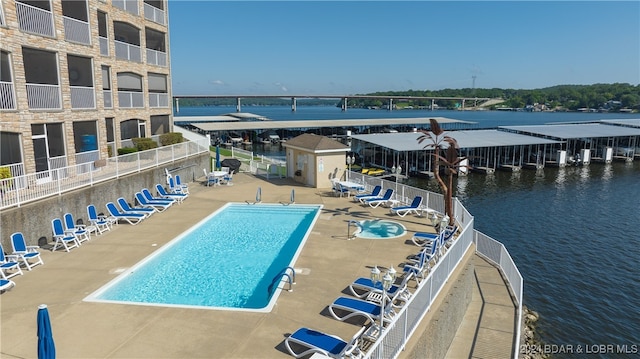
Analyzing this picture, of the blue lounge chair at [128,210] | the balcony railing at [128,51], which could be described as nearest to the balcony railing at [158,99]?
the balcony railing at [128,51]

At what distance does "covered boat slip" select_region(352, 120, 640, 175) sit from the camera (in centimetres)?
4344

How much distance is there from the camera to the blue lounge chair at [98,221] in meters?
15.3

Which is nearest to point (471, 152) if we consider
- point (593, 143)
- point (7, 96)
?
point (593, 143)

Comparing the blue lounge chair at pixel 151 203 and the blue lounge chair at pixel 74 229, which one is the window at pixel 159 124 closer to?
the blue lounge chair at pixel 151 203

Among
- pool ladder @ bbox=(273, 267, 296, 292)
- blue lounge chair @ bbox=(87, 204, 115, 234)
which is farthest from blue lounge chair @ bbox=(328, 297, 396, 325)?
blue lounge chair @ bbox=(87, 204, 115, 234)

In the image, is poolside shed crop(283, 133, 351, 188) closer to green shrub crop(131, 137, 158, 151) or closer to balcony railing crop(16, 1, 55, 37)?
green shrub crop(131, 137, 158, 151)

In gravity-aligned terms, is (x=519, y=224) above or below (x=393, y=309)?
below

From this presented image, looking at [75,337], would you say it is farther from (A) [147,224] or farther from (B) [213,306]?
(A) [147,224]

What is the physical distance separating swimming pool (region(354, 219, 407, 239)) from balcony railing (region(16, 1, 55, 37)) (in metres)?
15.5

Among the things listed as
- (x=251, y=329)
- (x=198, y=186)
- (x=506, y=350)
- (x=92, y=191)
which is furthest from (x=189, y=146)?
(x=506, y=350)

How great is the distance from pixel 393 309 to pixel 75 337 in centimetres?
693

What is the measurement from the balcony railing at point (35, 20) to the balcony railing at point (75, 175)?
18.5 ft

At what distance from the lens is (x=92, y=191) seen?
1667cm

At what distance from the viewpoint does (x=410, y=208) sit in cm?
1786
